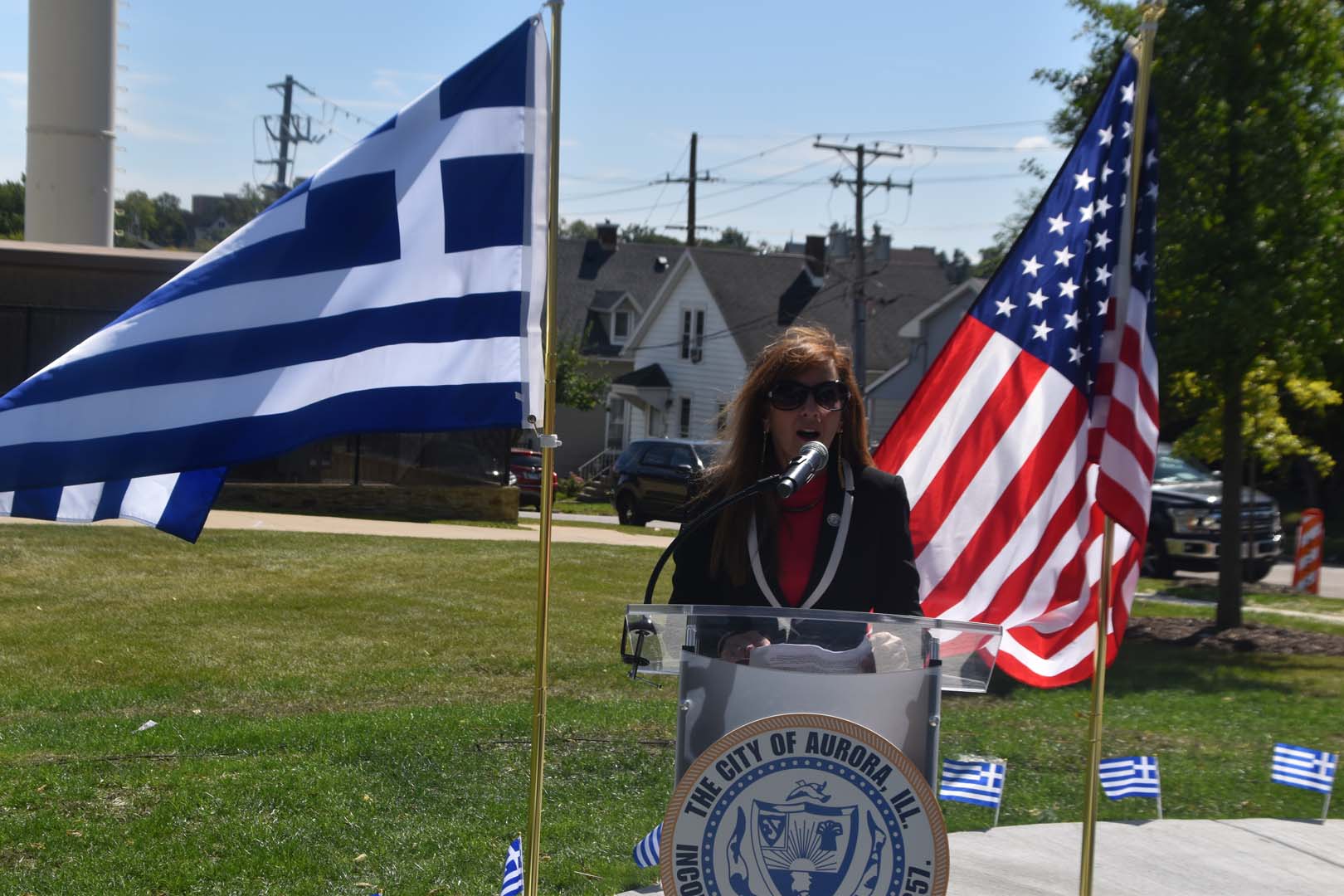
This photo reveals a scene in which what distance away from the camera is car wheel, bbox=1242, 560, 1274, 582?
20.5 metres

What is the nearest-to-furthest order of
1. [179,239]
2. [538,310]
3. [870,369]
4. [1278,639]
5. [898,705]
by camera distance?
[898,705] → [538,310] → [1278,639] → [870,369] → [179,239]

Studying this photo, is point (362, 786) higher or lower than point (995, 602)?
lower

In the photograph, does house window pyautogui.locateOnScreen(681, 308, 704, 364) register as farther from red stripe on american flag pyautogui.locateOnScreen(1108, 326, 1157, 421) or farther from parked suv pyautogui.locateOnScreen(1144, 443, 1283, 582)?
red stripe on american flag pyautogui.locateOnScreen(1108, 326, 1157, 421)

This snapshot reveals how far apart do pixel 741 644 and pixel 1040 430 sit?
2.60 metres

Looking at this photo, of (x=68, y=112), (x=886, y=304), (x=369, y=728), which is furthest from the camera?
(x=886, y=304)

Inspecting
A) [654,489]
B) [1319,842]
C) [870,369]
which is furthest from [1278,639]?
[870,369]

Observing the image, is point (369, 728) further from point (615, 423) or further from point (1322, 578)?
point (615, 423)

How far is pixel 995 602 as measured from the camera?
5273 mm

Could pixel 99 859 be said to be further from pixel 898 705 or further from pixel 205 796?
pixel 898 705

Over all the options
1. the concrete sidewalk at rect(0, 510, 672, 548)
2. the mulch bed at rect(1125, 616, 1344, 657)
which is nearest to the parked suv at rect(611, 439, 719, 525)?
the concrete sidewalk at rect(0, 510, 672, 548)

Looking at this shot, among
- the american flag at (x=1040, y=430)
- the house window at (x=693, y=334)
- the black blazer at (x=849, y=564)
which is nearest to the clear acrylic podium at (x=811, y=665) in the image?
the black blazer at (x=849, y=564)

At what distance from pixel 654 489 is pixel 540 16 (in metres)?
24.1

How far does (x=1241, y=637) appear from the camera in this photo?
1325 cm

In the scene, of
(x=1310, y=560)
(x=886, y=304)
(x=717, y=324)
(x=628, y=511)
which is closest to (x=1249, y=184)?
(x=1310, y=560)
